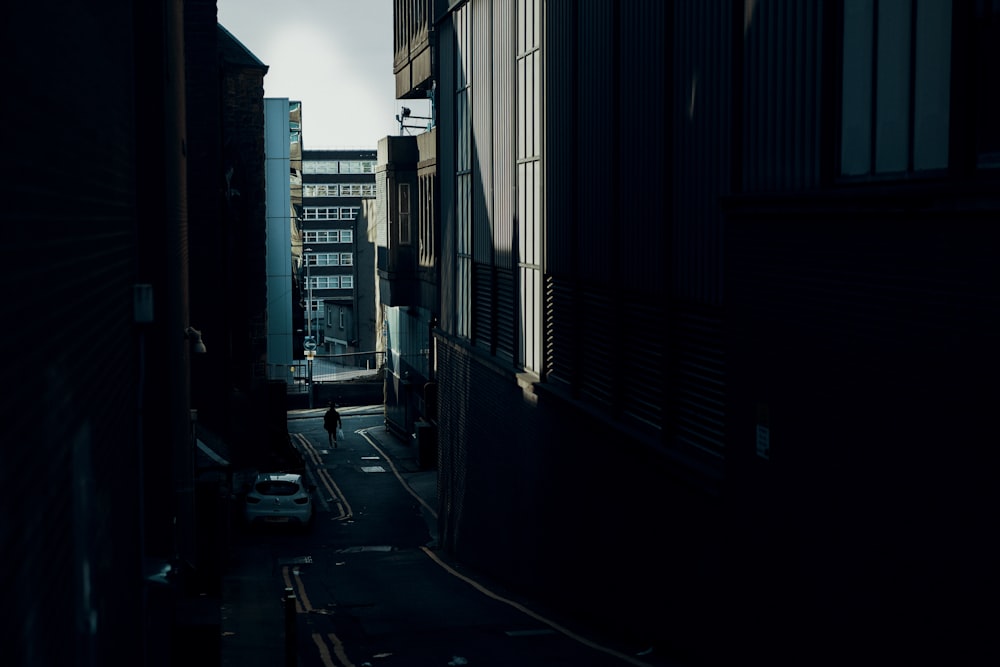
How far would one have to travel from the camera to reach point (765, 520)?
411 inches

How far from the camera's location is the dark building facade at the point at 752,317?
7.66 meters

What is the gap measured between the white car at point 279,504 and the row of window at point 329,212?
13742 centimetres

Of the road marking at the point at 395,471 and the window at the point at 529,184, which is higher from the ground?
the window at the point at 529,184

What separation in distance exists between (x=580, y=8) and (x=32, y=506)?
14.2 m

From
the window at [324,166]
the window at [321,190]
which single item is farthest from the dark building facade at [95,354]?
the window at [324,166]

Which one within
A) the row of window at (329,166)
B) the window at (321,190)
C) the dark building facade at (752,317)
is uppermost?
the row of window at (329,166)

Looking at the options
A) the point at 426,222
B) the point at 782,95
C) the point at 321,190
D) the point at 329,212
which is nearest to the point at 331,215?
the point at 329,212

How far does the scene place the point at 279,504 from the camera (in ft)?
102

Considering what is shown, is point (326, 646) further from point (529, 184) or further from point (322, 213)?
point (322, 213)

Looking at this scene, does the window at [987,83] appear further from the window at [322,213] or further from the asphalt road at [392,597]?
the window at [322,213]

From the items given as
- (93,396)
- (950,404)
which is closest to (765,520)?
(950,404)

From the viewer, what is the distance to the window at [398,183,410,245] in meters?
45.2

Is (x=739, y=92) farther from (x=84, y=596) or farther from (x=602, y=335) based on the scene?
(x=84, y=596)

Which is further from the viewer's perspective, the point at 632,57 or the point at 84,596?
the point at 632,57
